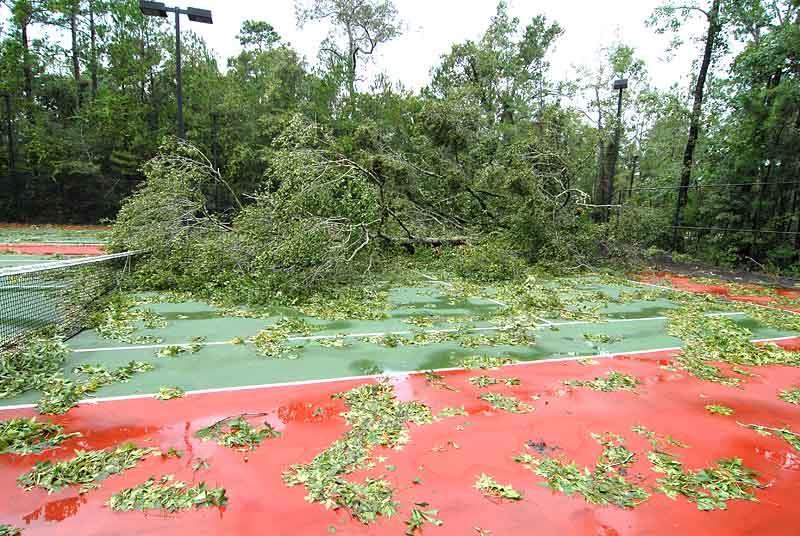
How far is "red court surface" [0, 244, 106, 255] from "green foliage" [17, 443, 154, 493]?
1029cm

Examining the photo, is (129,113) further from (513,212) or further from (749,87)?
(749,87)

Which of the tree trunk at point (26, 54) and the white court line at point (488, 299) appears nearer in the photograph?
the white court line at point (488, 299)

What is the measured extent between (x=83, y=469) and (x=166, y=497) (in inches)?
24.6

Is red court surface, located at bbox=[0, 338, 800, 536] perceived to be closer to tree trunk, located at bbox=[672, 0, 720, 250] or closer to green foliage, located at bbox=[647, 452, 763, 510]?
green foliage, located at bbox=[647, 452, 763, 510]

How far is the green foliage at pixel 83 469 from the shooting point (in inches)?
96.6

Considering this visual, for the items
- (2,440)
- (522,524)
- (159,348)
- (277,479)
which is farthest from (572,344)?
(2,440)

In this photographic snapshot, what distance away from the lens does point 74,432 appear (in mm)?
3008

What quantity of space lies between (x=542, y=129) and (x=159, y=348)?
11.9 metres

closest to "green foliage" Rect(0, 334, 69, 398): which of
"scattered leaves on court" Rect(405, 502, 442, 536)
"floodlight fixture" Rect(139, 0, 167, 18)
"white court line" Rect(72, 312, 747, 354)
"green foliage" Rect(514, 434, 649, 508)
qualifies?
"white court line" Rect(72, 312, 747, 354)

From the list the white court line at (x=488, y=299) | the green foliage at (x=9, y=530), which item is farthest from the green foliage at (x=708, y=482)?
the white court line at (x=488, y=299)

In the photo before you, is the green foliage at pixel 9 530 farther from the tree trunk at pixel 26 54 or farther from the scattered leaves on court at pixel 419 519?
the tree trunk at pixel 26 54

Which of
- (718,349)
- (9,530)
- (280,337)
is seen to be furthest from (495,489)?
(718,349)

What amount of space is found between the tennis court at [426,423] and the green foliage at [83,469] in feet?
0.18

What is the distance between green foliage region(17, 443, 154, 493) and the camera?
2.45m
